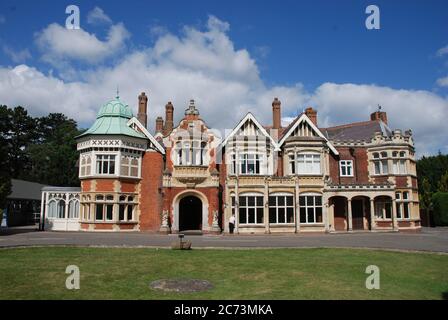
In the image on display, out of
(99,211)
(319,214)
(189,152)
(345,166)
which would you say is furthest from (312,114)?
(99,211)

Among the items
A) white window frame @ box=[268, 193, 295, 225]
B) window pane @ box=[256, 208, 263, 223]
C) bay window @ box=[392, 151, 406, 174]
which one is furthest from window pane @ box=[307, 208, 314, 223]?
bay window @ box=[392, 151, 406, 174]

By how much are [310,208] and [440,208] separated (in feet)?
68.3

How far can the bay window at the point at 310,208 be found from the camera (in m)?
31.6

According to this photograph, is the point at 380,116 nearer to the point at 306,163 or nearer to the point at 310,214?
the point at 306,163

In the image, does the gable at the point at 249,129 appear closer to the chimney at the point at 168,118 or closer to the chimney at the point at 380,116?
the chimney at the point at 168,118

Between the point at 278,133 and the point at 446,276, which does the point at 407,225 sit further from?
the point at 446,276

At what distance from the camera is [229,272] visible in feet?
37.8

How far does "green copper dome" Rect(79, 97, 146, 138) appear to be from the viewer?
1255 inches

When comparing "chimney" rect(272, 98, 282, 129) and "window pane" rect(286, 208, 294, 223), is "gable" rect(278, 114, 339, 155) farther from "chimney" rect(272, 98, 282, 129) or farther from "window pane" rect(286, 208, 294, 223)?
"window pane" rect(286, 208, 294, 223)

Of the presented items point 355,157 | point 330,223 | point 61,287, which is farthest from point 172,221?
point 61,287

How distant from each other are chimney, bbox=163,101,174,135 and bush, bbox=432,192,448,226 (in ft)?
102

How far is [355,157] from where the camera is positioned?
35344 millimetres

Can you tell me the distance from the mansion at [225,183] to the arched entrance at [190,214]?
3.7 inches
